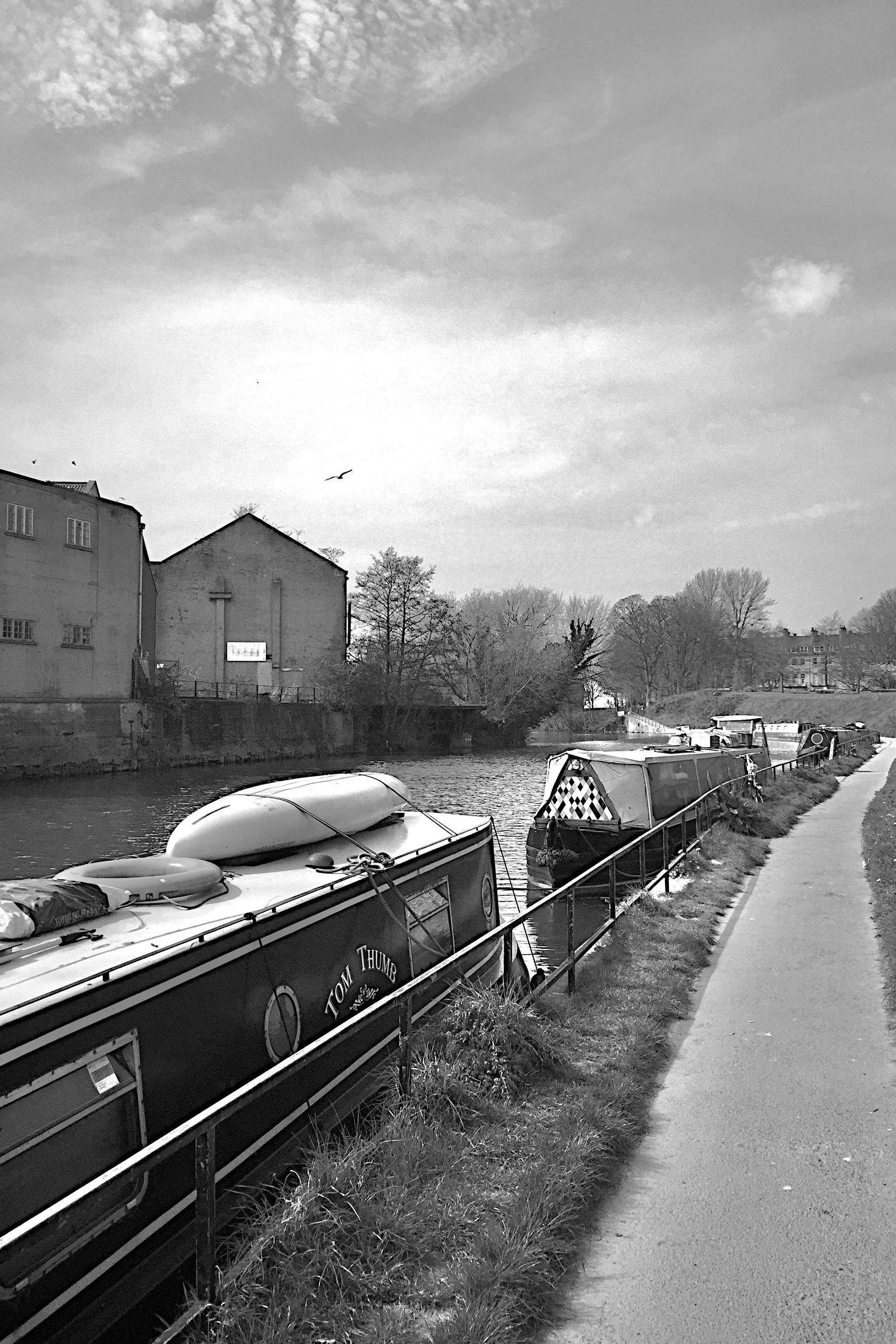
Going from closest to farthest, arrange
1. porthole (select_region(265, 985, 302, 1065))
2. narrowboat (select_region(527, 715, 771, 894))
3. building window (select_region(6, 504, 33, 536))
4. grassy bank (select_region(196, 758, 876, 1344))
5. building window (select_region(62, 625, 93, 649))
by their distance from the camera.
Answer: grassy bank (select_region(196, 758, 876, 1344))
porthole (select_region(265, 985, 302, 1065))
narrowboat (select_region(527, 715, 771, 894))
building window (select_region(6, 504, 33, 536))
building window (select_region(62, 625, 93, 649))

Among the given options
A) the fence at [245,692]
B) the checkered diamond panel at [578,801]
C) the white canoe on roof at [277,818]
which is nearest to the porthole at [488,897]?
the white canoe on roof at [277,818]

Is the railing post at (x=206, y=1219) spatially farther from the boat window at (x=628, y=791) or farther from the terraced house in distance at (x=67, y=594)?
the terraced house in distance at (x=67, y=594)

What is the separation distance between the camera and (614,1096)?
5.01m

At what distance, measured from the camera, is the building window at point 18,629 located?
126 feet

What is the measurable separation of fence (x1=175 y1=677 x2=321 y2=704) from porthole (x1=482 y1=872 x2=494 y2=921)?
43265 millimetres

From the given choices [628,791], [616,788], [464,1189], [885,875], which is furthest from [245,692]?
[464,1189]

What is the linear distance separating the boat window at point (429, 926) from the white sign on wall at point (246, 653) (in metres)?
53.2

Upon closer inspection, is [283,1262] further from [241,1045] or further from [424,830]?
[424,830]

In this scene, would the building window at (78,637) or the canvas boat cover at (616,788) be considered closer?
the canvas boat cover at (616,788)

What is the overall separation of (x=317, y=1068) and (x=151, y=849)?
18952mm

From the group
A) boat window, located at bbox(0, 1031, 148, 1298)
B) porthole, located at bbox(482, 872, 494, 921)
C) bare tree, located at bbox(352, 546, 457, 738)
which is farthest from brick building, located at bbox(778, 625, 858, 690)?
boat window, located at bbox(0, 1031, 148, 1298)

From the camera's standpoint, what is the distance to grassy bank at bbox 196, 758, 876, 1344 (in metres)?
3.16

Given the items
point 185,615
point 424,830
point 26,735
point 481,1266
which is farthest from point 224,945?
point 185,615

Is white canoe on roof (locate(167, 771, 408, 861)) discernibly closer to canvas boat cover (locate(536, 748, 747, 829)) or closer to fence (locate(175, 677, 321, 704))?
canvas boat cover (locate(536, 748, 747, 829))
